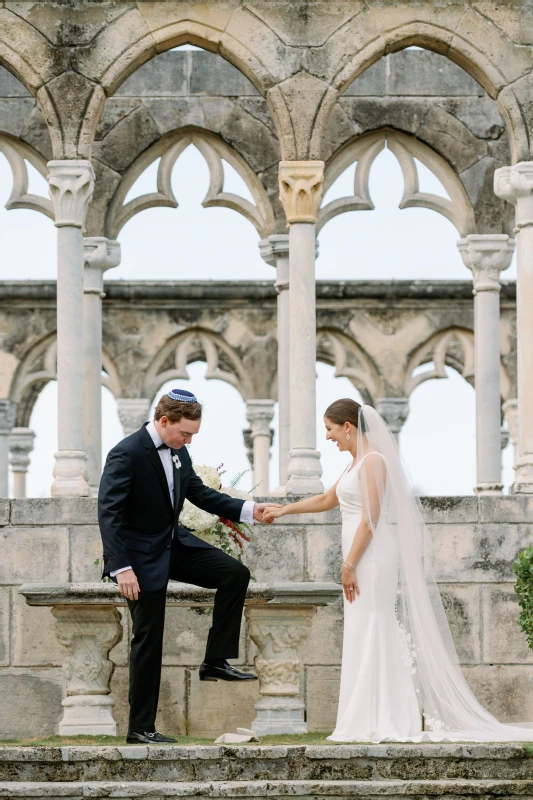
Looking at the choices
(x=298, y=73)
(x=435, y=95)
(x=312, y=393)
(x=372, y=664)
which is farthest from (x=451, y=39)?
(x=372, y=664)

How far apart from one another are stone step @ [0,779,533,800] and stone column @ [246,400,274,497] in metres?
12.0

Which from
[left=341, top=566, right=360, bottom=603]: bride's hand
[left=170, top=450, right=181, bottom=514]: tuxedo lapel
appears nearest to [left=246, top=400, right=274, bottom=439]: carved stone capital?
[left=341, top=566, right=360, bottom=603]: bride's hand

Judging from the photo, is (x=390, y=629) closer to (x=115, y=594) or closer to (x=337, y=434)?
(x=337, y=434)

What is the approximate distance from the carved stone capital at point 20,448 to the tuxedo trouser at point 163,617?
43.2 ft

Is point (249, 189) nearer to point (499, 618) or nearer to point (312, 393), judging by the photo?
point (312, 393)

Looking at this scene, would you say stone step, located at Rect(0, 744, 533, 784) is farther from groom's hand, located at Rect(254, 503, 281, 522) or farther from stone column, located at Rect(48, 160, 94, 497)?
stone column, located at Rect(48, 160, 94, 497)

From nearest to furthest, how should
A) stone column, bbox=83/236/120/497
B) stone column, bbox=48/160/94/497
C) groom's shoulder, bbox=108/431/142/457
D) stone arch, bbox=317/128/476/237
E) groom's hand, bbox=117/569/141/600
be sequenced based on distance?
groom's hand, bbox=117/569/141/600
groom's shoulder, bbox=108/431/142/457
stone column, bbox=48/160/94/497
stone column, bbox=83/236/120/497
stone arch, bbox=317/128/476/237

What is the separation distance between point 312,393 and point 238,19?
8.59 ft

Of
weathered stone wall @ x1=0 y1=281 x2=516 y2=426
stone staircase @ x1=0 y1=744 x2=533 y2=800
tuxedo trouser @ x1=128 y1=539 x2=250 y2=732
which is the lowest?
stone staircase @ x1=0 y1=744 x2=533 y2=800

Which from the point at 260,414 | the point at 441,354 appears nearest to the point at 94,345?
the point at 260,414

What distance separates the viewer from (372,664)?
7961mm

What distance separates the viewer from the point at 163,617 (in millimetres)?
7535

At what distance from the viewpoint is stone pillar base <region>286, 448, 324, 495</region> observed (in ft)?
33.6

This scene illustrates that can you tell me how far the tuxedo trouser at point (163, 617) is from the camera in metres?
7.51
